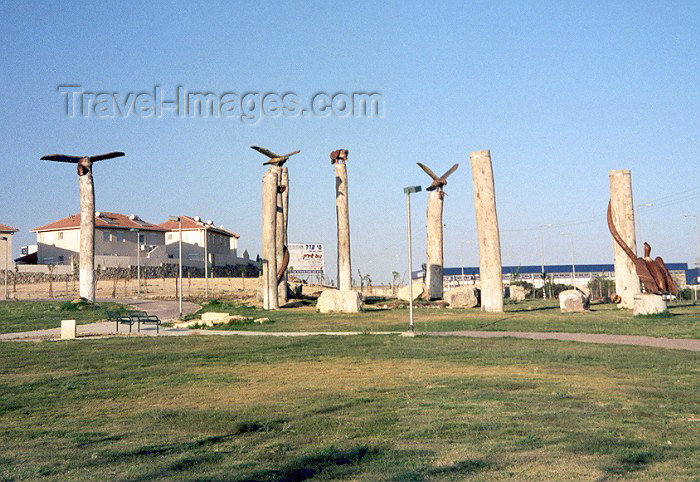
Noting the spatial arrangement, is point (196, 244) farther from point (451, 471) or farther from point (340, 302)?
point (451, 471)

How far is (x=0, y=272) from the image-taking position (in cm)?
6372

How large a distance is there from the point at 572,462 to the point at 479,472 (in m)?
0.95

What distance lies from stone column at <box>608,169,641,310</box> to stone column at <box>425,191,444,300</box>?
30.1 ft

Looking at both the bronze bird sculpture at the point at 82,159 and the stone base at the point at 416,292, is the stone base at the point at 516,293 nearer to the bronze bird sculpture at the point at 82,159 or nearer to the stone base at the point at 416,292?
the stone base at the point at 416,292

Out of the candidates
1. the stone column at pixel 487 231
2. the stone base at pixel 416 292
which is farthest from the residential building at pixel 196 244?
the stone column at pixel 487 231

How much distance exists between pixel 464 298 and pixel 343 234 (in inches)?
299

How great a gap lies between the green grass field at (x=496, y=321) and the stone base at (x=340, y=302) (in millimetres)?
482

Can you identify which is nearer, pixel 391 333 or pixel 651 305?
pixel 391 333

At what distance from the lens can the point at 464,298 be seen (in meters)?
32.2

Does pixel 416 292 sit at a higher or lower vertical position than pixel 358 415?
higher

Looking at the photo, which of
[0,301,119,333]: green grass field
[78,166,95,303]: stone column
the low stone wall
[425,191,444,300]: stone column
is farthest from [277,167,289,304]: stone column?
the low stone wall

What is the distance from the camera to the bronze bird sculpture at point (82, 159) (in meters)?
35.9

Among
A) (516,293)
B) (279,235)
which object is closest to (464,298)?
(279,235)

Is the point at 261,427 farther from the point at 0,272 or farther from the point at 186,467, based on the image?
the point at 0,272
